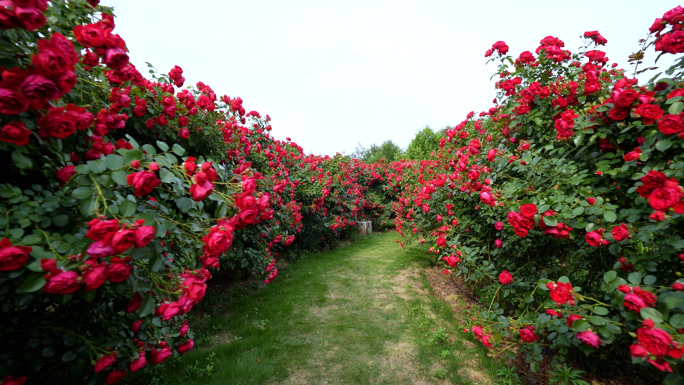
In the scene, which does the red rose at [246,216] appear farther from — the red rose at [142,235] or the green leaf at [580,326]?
the green leaf at [580,326]

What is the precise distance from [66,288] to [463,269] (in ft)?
10.5

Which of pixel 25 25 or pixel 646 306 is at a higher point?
pixel 25 25

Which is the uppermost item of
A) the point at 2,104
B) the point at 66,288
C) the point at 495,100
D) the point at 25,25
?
the point at 495,100

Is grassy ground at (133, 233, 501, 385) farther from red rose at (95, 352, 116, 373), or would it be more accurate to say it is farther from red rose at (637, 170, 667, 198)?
red rose at (637, 170, 667, 198)

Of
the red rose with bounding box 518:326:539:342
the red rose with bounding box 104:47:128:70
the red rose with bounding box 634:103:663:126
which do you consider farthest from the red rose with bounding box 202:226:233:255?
the red rose with bounding box 634:103:663:126

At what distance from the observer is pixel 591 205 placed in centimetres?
173

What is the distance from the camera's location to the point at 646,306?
125 centimetres

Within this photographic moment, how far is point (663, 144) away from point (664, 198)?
44 cm

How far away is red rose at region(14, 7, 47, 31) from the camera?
91 cm

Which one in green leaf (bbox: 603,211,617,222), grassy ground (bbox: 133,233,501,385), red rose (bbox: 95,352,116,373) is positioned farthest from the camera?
grassy ground (bbox: 133,233,501,385)

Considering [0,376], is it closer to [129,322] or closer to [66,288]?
[129,322]

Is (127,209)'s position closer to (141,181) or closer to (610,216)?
(141,181)

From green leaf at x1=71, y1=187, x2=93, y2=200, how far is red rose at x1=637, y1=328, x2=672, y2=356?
2.36 meters

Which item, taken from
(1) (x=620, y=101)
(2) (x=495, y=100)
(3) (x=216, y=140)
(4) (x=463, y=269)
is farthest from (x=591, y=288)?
(3) (x=216, y=140)
